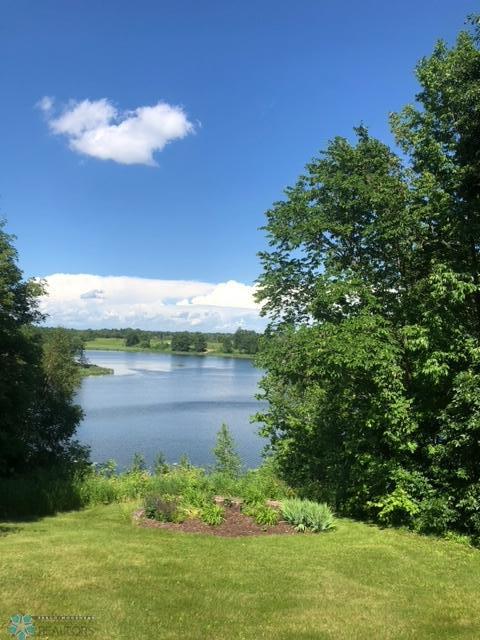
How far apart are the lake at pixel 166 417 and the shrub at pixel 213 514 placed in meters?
5.84

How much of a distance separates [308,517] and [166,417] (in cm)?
3679

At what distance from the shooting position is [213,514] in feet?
34.0

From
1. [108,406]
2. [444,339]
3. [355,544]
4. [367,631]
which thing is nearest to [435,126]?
[444,339]

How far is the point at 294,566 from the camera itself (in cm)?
759

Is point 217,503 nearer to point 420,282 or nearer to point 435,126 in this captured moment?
point 420,282

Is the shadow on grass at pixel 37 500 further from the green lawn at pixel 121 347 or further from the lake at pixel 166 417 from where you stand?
the green lawn at pixel 121 347

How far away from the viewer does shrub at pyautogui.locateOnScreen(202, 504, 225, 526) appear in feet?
33.6

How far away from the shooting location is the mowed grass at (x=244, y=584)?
541 cm

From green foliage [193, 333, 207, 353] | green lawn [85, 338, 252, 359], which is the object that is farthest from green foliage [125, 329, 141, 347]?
green foliage [193, 333, 207, 353]

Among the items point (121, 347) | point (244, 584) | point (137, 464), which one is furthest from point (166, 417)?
point (121, 347)

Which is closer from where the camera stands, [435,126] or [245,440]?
[435,126]

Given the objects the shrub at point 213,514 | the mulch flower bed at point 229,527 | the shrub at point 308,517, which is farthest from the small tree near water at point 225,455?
the shrub at point 308,517

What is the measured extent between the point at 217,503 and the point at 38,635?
21.3 ft

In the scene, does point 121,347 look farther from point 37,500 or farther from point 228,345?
point 37,500
